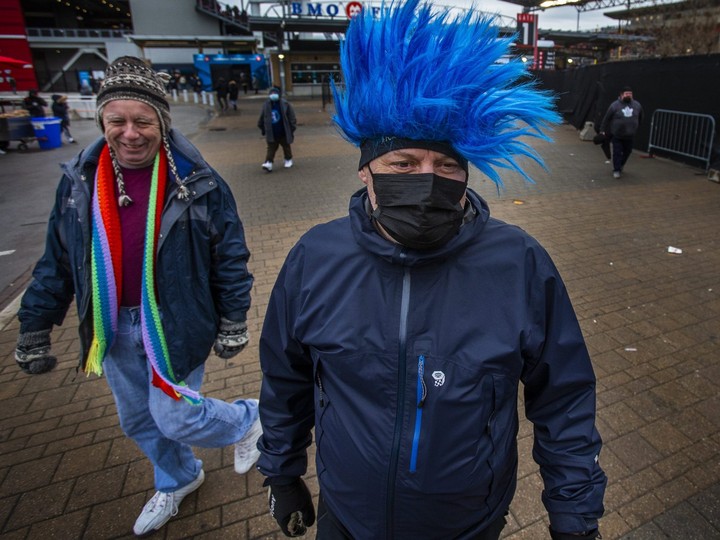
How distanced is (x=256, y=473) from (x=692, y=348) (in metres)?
3.42

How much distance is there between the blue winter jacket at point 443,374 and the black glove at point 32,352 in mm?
1424

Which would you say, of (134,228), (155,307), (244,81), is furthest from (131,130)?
(244,81)

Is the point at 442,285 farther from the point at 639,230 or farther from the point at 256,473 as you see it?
the point at 639,230

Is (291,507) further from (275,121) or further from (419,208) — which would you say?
(275,121)

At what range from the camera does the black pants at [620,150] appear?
929 cm

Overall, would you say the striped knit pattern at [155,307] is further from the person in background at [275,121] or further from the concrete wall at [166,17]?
the concrete wall at [166,17]

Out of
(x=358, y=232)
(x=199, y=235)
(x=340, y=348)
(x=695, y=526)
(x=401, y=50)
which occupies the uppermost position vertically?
(x=401, y=50)

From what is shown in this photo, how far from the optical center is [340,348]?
1369mm

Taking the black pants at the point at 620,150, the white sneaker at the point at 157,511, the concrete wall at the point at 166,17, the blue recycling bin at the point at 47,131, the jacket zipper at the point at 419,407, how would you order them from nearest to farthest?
the jacket zipper at the point at 419,407 → the white sneaker at the point at 157,511 → the black pants at the point at 620,150 → the blue recycling bin at the point at 47,131 → the concrete wall at the point at 166,17

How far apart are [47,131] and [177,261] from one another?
16.4 m

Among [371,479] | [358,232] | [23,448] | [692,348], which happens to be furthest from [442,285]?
[692,348]

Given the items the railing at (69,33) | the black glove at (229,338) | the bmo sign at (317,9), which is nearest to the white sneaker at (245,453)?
the black glove at (229,338)

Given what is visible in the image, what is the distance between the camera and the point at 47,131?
1504 centimetres

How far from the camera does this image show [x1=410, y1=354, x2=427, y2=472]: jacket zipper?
129 centimetres
